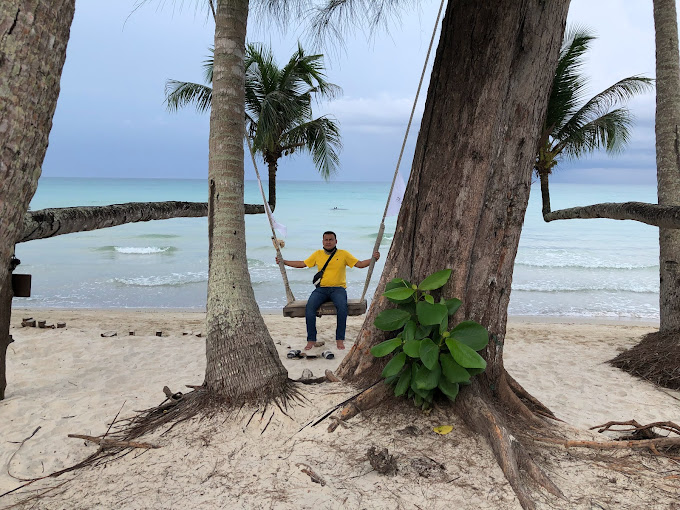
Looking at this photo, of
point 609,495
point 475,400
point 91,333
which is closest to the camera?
point 609,495

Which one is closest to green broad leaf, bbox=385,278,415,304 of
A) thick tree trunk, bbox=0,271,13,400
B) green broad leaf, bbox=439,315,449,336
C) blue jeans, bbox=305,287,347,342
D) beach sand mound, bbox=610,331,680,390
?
green broad leaf, bbox=439,315,449,336

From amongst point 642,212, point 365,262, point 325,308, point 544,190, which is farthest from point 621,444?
point 544,190

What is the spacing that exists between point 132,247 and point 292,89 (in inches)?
505

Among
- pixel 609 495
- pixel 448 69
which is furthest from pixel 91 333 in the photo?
pixel 609 495

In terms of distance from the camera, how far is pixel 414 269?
3.02m

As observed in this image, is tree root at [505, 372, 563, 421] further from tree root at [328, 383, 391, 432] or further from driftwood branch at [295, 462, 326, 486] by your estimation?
driftwood branch at [295, 462, 326, 486]

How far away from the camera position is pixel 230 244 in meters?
3.34

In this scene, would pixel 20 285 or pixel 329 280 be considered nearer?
pixel 20 285

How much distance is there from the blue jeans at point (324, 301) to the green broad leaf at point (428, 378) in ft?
8.48

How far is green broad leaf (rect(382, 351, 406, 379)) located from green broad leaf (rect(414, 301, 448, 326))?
21cm

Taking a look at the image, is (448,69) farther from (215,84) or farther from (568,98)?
(568,98)

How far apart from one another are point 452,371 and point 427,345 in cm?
17

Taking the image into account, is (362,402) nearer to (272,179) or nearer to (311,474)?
(311,474)

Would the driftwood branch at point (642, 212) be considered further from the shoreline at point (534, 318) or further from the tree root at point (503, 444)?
the shoreline at point (534, 318)
